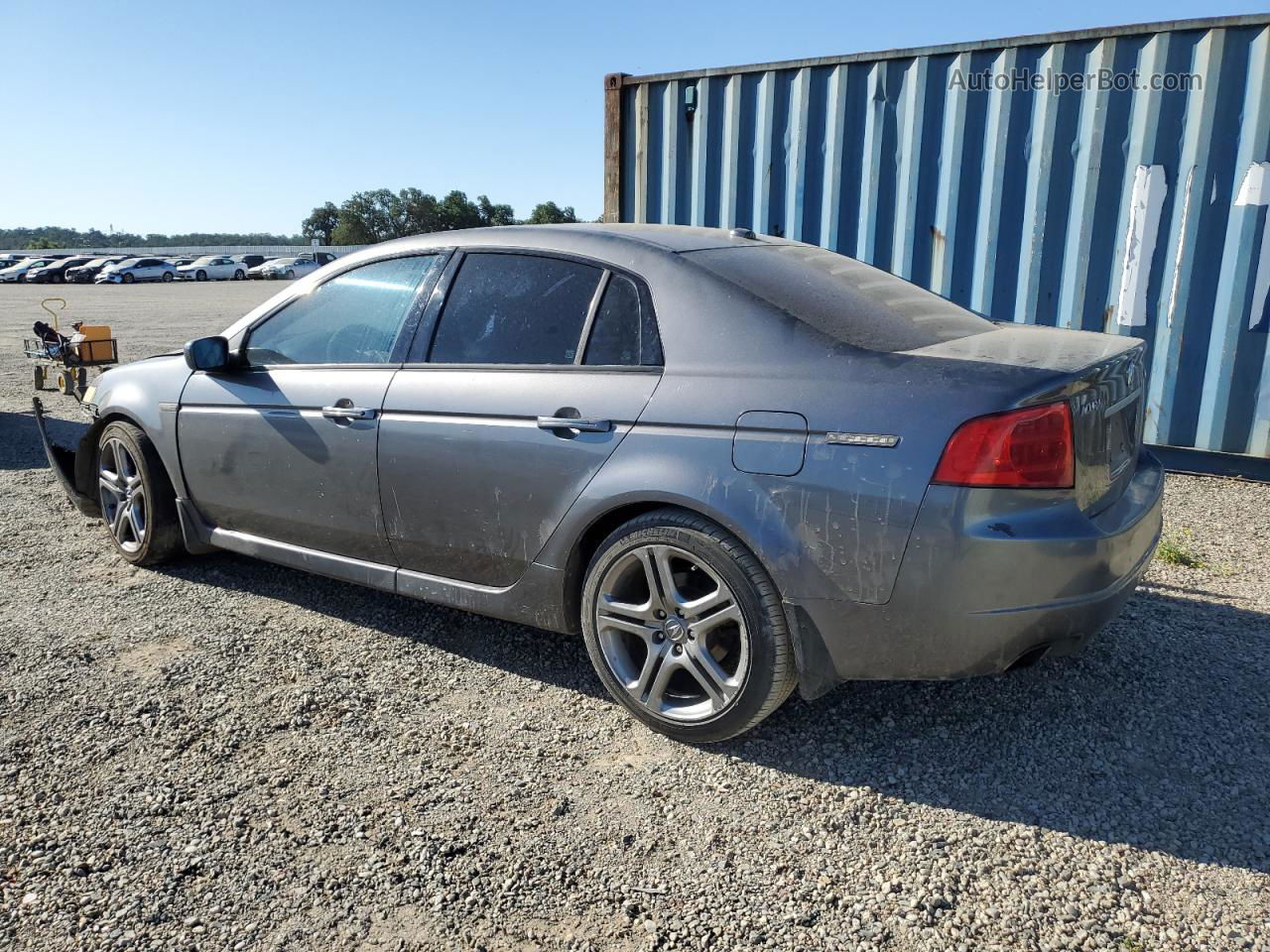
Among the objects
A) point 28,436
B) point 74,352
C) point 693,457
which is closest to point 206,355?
point 693,457

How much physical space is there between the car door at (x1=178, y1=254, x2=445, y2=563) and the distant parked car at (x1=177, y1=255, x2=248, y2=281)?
54.9 meters

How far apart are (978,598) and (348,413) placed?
2.25m

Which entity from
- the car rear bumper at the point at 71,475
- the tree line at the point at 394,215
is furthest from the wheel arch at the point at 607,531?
the tree line at the point at 394,215

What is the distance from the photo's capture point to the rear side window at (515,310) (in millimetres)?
3205

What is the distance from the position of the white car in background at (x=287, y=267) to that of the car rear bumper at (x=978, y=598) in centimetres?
5314

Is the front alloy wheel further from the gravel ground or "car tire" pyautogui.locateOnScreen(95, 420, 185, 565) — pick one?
the gravel ground

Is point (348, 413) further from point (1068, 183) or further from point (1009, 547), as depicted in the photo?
point (1068, 183)

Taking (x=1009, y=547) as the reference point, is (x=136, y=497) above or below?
below

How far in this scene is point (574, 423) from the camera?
3008mm

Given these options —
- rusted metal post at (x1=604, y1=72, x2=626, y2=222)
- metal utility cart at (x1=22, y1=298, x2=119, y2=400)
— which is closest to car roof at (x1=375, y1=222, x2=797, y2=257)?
rusted metal post at (x1=604, y1=72, x2=626, y2=222)

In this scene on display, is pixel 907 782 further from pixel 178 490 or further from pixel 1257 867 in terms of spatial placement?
pixel 178 490

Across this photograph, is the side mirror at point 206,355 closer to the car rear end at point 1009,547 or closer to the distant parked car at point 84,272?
the car rear end at point 1009,547

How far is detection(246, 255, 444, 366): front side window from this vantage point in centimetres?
365

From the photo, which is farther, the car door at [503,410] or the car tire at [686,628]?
the car door at [503,410]
